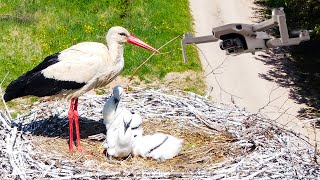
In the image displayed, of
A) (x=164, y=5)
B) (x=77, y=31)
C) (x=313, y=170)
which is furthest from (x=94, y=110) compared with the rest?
(x=164, y=5)

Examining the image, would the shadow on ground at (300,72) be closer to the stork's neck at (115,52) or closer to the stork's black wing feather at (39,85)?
the stork's neck at (115,52)

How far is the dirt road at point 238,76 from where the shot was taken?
11398mm

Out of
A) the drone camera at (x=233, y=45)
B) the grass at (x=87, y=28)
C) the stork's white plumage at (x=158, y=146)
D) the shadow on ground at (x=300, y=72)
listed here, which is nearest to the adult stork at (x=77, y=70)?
the stork's white plumage at (x=158, y=146)

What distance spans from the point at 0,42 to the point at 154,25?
3864mm

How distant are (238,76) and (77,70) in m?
7.18

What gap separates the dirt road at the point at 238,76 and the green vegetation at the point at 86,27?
1.76 ft

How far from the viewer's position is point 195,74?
500 inches

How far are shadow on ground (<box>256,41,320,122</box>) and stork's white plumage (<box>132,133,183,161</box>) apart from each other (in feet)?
18.3

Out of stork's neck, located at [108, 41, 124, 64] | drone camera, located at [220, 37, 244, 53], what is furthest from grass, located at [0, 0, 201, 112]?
drone camera, located at [220, 37, 244, 53]

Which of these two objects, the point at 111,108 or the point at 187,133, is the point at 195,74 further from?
the point at 111,108

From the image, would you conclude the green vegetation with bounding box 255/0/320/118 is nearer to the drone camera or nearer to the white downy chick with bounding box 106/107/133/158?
the white downy chick with bounding box 106/107/133/158

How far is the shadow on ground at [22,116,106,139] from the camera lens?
7.30 meters

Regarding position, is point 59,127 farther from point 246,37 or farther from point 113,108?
point 246,37

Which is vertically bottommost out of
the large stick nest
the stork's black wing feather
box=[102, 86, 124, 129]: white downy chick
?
the large stick nest
